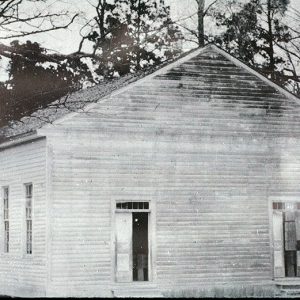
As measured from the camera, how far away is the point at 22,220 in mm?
25766

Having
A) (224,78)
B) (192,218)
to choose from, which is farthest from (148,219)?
(224,78)

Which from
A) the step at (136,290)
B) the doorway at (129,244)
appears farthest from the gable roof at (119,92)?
the step at (136,290)

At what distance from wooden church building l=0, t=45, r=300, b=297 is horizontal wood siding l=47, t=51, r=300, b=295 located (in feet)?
0.10

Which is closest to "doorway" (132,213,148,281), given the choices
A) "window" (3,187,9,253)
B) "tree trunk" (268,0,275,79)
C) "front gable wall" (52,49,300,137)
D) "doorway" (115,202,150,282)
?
"doorway" (115,202,150,282)

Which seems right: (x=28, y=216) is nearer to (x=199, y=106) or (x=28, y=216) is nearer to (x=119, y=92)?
(x=119, y=92)

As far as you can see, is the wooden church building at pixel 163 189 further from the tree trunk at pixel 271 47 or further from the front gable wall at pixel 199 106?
the tree trunk at pixel 271 47

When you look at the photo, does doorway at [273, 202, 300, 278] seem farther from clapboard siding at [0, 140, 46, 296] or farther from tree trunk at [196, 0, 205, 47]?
tree trunk at [196, 0, 205, 47]

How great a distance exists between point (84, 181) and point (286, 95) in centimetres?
705

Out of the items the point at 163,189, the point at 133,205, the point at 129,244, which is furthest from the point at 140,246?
the point at 163,189

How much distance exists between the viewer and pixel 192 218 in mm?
25078

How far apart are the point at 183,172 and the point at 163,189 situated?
32.3 inches

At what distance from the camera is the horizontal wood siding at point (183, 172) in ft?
78.3

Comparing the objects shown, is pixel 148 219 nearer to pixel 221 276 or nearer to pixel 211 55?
pixel 221 276

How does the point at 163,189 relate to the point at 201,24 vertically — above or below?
below
